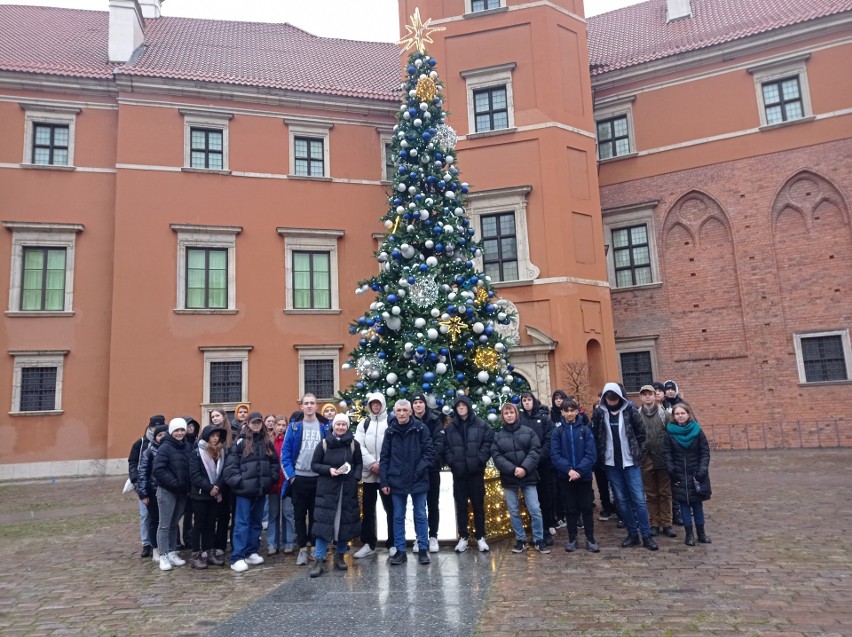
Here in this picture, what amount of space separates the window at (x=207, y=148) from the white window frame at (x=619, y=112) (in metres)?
13.4

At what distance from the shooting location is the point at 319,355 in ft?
71.0

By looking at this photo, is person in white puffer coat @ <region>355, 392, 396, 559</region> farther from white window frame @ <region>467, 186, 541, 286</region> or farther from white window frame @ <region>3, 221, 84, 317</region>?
white window frame @ <region>3, 221, 84, 317</region>

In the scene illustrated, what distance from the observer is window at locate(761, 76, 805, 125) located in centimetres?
2095

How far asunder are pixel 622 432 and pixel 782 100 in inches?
735

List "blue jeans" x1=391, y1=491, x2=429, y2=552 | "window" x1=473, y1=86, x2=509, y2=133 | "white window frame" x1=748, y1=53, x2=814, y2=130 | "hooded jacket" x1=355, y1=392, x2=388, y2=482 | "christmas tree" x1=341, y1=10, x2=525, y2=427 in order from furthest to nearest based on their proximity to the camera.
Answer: "white window frame" x1=748, y1=53, x2=814, y2=130 → "window" x1=473, y1=86, x2=509, y2=133 → "christmas tree" x1=341, y1=10, x2=525, y2=427 → "hooded jacket" x1=355, y1=392, x2=388, y2=482 → "blue jeans" x1=391, y1=491, x2=429, y2=552

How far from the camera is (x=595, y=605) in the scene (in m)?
5.48

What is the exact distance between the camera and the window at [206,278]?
20984 millimetres

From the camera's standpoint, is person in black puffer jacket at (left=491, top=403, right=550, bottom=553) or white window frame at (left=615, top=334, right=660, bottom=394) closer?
person in black puffer jacket at (left=491, top=403, right=550, bottom=553)

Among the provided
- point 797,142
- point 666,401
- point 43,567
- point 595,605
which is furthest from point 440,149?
point 797,142

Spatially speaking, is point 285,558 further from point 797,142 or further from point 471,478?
point 797,142

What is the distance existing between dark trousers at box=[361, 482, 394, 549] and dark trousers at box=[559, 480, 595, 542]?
218 centimetres

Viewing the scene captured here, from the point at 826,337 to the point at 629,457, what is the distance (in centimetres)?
1627

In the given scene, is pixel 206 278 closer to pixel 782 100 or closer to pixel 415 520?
pixel 415 520

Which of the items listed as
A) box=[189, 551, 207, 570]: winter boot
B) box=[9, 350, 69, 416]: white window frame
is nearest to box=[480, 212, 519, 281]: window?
box=[189, 551, 207, 570]: winter boot
